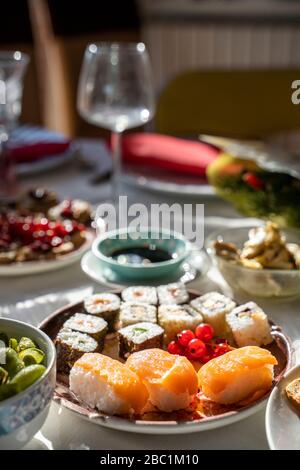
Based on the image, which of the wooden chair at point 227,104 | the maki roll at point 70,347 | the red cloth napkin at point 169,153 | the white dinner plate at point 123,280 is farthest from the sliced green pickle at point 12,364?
the wooden chair at point 227,104

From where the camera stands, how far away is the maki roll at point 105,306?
2.86 ft

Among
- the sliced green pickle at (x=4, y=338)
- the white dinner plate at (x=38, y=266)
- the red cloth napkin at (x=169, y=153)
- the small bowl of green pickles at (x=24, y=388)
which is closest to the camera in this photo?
the small bowl of green pickles at (x=24, y=388)

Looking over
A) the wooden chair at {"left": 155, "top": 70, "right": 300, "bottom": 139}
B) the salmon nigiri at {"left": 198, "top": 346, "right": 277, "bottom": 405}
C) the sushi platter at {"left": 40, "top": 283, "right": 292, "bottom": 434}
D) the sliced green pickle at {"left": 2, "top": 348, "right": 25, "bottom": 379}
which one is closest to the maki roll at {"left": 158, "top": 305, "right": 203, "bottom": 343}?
the sushi platter at {"left": 40, "top": 283, "right": 292, "bottom": 434}

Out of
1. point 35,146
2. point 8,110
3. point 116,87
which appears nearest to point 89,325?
point 116,87

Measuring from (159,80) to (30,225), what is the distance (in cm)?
202

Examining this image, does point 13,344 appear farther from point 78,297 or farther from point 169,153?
point 169,153

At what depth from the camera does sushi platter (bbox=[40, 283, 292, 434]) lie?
679 millimetres

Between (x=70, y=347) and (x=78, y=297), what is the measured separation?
0.25 meters

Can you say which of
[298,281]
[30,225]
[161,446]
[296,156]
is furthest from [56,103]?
[161,446]

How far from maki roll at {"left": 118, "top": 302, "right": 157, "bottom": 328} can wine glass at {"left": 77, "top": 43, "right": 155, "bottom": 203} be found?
565 mm

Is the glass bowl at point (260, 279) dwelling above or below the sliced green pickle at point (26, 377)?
below

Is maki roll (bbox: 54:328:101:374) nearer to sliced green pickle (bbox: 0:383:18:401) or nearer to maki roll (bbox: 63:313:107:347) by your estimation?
maki roll (bbox: 63:313:107:347)

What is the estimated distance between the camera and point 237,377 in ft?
2.29

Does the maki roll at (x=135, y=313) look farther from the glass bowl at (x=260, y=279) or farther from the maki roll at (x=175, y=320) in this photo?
the glass bowl at (x=260, y=279)
